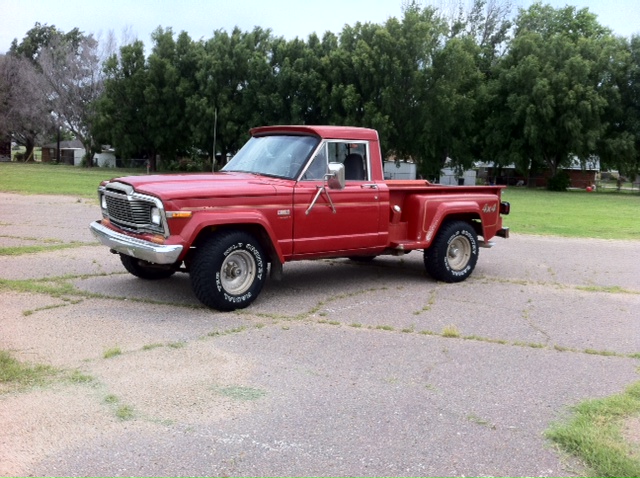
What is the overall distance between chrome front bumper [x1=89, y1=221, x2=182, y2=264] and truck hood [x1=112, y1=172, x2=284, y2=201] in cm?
52

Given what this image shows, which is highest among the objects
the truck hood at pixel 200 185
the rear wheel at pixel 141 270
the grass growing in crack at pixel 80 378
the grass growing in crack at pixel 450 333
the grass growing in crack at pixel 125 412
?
the truck hood at pixel 200 185

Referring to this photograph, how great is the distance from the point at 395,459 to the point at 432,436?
43cm

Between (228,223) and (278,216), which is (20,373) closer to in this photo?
(228,223)

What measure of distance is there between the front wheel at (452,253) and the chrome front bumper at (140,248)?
409 centimetres

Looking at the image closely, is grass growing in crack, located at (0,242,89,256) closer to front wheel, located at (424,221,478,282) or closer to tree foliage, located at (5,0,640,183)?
front wheel, located at (424,221,478,282)

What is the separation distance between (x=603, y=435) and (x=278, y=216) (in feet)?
13.9

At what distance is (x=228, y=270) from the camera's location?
23.5 ft

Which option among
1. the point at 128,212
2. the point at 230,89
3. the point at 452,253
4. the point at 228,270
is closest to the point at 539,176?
the point at 230,89

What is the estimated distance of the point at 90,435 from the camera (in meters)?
3.97

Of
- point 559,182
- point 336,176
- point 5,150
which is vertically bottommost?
point 336,176

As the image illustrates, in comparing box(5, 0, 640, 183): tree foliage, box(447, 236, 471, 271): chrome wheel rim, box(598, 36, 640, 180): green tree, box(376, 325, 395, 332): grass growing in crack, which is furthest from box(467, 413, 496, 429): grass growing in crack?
box(598, 36, 640, 180): green tree

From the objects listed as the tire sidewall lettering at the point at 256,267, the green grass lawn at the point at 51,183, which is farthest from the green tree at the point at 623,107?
the tire sidewall lettering at the point at 256,267

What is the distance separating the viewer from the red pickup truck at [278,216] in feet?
22.5

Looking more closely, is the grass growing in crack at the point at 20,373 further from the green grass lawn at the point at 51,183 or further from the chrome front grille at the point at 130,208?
the green grass lawn at the point at 51,183
